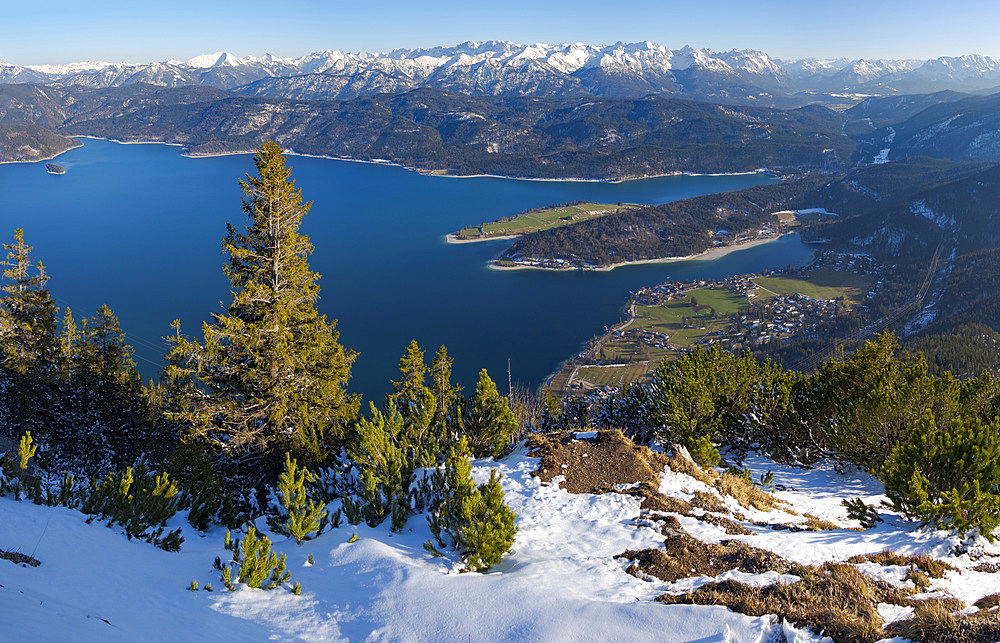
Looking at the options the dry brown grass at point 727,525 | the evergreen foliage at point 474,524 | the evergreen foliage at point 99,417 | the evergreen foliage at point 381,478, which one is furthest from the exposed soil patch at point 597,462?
the evergreen foliage at point 99,417

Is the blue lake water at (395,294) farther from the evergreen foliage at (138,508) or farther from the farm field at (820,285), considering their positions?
the evergreen foliage at (138,508)

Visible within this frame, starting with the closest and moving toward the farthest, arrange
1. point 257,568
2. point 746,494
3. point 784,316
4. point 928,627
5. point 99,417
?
1. point 928,627
2. point 257,568
3. point 746,494
4. point 99,417
5. point 784,316

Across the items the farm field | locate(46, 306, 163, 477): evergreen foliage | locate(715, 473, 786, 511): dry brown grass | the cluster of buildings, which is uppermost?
locate(715, 473, 786, 511): dry brown grass

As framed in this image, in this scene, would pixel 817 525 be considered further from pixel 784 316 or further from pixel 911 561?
pixel 784 316

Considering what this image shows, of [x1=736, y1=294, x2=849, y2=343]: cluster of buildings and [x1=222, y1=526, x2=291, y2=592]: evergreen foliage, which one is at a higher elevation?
[x1=222, y1=526, x2=291, y2=592]: evergreen foliage

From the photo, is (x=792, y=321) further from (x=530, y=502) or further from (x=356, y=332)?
(x=530, y=502)

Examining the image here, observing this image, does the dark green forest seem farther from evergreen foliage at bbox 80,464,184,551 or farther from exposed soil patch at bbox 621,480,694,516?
exposed soil patch at bbox 621,480,694,516

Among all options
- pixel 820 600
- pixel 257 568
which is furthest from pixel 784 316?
pixel 257 568

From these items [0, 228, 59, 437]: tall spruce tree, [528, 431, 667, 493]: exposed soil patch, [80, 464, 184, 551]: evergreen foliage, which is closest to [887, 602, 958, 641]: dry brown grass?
[528, 431, 667, 493]: exposed soil patch
